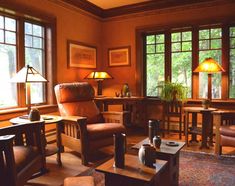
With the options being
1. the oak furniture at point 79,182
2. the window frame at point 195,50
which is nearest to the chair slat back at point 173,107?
the window frame at point 195,50

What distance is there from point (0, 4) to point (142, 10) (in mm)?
2816

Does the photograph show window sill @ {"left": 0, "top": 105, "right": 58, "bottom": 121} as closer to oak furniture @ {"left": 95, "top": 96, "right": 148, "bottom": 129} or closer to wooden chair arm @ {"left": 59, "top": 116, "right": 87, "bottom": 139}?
wooden chair arm @ {"left": 59, "top": 116, "right": 87, "bottom": 139}

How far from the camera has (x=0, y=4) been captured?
10.2 feet

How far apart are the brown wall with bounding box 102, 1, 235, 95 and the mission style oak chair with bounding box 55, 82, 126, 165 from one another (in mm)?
1514

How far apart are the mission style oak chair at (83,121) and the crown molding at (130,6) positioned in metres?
1.85

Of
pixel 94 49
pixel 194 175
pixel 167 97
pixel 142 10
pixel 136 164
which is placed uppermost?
pixel 142 10

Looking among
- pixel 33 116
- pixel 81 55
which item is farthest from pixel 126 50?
pixel 33 116

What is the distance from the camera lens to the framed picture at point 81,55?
4.42 meters

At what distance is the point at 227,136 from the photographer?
3068mm

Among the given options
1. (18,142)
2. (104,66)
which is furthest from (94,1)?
(18,142)

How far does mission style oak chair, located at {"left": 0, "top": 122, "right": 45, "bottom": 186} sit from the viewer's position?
160 centimetres

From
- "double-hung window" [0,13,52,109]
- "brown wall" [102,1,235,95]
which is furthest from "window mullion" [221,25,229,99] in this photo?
"double-hung window" [0,13,52,109]

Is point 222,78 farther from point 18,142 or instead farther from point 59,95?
point 18,142

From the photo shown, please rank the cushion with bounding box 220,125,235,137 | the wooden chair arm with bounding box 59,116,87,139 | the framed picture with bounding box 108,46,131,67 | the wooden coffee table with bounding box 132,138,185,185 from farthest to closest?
the framed picture with bounding box 108,46,131,67 → the cushion with bounding box 220,125,235,137 → the wooden chair arm with bounding box 59,116,87,139 → the wooden coffee table with bounding box 132,138,185,185
